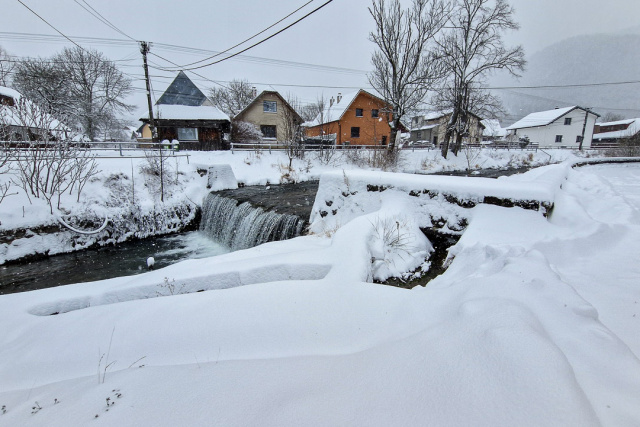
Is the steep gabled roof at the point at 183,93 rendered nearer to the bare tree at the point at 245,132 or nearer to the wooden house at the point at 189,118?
the wooden house at the point at 189,118

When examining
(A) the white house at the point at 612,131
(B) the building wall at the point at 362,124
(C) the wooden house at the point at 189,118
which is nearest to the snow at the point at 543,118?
(A) the white house at the point at 612,131

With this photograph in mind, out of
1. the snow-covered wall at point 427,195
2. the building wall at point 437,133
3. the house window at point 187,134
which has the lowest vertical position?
the snow-covered wall at point 427,195

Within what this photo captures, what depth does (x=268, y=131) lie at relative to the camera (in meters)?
28.5

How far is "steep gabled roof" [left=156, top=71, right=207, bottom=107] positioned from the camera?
24938mm

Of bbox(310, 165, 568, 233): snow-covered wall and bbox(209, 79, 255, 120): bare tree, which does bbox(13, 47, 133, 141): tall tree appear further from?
bbox(310, 165, 568, 233): snow-covered wall

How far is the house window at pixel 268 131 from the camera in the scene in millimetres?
28328

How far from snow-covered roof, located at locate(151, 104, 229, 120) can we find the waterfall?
15.0m

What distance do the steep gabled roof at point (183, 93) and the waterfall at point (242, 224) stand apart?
1861cm

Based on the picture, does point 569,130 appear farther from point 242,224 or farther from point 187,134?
point 242,224

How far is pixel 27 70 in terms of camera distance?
22.4m

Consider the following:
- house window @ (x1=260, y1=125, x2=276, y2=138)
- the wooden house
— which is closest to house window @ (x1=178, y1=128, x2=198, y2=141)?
the wooden house

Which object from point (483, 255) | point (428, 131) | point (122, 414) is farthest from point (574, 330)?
point (428, 131)

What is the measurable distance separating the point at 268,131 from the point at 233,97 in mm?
14618

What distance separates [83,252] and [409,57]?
20.7 m
